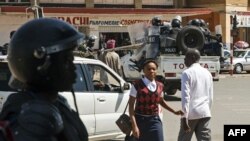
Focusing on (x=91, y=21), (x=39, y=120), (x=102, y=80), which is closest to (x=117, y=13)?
(x=91, y=21)

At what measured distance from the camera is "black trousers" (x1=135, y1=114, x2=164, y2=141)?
650cm

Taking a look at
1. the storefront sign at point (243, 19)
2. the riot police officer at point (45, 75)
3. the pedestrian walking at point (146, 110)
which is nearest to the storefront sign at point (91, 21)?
the storefront sign at point (243, 19)

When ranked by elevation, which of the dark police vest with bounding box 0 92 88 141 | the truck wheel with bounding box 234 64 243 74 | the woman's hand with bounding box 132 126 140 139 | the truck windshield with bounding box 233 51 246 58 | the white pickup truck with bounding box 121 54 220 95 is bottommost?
the truck wheel with bounding box 234 64 243 74

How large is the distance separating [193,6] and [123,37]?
846cm

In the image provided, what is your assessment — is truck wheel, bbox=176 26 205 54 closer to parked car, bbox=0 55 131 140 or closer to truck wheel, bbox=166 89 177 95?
truck wheel, bbox=166 89 177 95

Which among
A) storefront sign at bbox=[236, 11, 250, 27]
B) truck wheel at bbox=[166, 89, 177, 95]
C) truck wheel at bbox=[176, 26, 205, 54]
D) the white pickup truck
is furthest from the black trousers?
storefront sign at bbox=[236, 11, 250, 27]

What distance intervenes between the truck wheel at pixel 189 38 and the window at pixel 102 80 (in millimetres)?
8107

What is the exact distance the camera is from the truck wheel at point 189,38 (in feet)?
56.5

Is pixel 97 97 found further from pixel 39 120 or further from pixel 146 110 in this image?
pixel 39 120

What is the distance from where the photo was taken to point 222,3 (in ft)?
141

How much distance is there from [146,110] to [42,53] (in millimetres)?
4571

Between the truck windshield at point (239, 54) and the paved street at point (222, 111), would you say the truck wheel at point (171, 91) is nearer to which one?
→ the paved street at point (222, 111)

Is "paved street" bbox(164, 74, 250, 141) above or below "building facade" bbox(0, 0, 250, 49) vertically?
below

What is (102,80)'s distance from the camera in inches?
364
